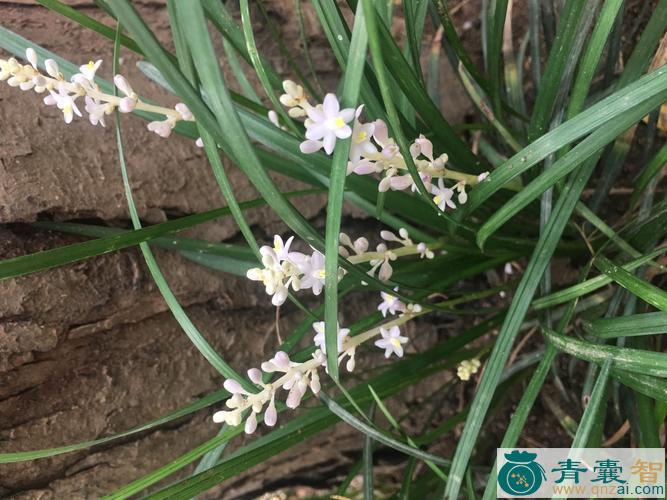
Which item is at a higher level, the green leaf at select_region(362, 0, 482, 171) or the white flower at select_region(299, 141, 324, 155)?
the green leaf at select_region(362, 0, 482, 171)

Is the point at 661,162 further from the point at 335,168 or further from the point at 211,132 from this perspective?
the point at 211,132

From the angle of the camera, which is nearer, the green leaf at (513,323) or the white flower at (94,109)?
the white flower at (94,109)

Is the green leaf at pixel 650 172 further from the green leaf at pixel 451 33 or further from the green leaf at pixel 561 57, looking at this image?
the green leaf at pixel 451 33

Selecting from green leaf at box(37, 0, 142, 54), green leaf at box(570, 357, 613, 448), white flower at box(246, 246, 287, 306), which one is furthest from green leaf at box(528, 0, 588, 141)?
green leaf at box(37, 0, 142, 54)

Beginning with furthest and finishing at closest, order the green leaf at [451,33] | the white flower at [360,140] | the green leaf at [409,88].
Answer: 1. the green leaf at [451,33]
2. the white flower at [360,140]
3. the green leaf at [409,88]

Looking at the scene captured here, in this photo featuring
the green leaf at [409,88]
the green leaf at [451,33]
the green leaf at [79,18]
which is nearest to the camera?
the green leaf at [409,88]

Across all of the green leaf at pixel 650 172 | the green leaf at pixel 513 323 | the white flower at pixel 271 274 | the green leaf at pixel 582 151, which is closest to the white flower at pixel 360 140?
the white flower at pixel 271 274

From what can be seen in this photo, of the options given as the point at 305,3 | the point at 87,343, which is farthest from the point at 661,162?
the point at 87,343

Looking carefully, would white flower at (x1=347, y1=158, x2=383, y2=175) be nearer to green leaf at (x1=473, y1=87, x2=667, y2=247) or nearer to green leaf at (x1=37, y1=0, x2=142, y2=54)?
green leaf at (x1=473, y1=87, x2=667, y2=247)
